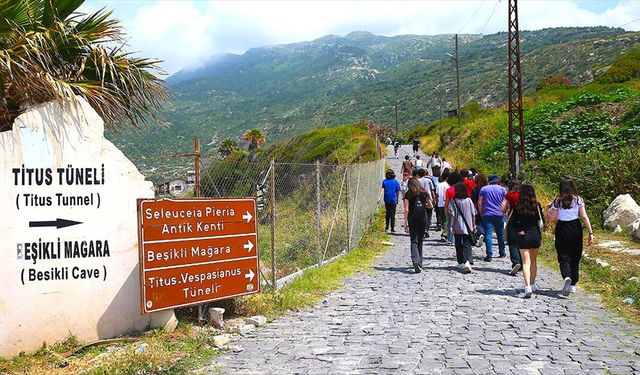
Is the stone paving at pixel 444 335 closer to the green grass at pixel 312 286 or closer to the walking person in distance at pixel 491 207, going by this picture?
the green grass at pixel 312 286

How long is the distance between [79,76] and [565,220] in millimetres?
6766

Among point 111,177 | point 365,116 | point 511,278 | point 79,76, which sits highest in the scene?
point 365,116

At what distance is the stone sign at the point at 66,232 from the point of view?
6.23 metres

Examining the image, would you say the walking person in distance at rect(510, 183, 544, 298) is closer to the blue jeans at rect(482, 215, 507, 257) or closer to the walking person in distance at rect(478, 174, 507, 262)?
the walking person in distance at rect(478, 174, 507, 262)

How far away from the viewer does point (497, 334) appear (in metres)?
6.77

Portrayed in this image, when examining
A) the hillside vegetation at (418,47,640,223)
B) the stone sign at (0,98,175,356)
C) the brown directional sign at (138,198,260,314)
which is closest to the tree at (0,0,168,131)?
the stone sign at (0,98,175,356)

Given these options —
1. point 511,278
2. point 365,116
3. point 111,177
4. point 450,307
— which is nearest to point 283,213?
point 511,278

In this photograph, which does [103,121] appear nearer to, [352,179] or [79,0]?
[79,0]

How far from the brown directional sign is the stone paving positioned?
0.78 m

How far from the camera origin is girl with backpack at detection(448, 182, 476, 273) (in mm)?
10742

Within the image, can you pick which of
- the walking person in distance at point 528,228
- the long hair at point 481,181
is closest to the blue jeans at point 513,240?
the walking person in distance at point 528,228

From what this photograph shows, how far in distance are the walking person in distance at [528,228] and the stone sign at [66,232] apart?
5198 mm

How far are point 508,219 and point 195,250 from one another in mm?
5359

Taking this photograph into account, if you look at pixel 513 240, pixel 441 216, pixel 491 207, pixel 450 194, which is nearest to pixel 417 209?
pixel 450 194
